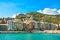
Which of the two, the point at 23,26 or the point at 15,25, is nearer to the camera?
the point at 15,25

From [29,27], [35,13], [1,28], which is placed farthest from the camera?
[35,13]

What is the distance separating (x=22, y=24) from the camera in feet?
168

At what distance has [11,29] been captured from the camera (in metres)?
49.5

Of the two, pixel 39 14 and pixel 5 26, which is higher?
pixel 39 14

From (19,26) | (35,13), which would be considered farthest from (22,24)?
(35,13)

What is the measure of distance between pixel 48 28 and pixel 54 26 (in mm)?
1819

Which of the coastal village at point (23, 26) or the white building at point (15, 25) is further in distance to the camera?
the white building at point (15, 25)

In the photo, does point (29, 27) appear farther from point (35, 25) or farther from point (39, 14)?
point (39, 14)

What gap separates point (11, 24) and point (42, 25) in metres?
9.51

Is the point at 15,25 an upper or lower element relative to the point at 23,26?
upper

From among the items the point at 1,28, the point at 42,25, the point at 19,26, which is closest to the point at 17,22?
the point at 19,26

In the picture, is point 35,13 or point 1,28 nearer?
point 1,28

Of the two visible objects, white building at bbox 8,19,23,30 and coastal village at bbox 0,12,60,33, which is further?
white building at bbox 8,19,23,30

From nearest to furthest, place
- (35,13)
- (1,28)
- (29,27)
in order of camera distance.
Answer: (1,28) < (29,27) < (35,13)
